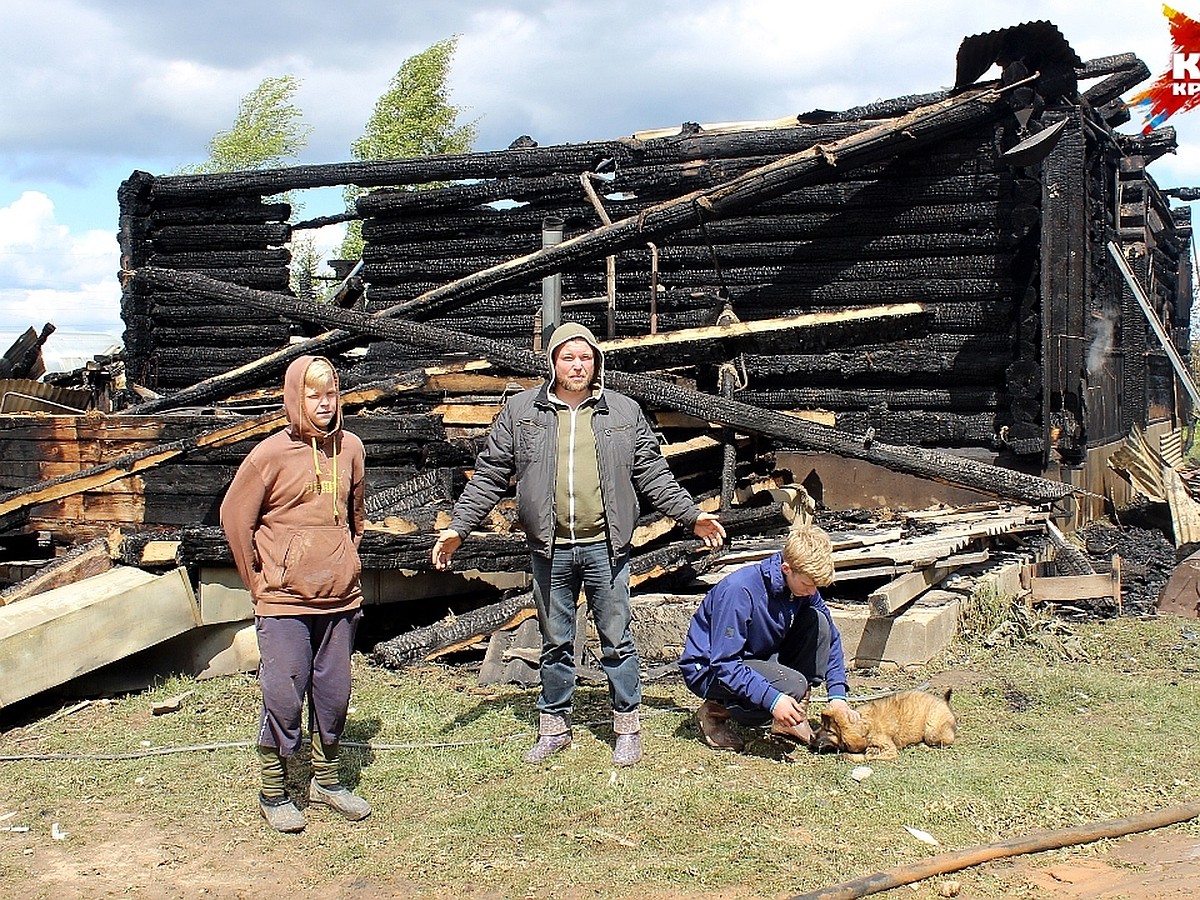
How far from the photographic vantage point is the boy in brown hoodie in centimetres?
455

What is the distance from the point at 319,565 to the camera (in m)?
4.61

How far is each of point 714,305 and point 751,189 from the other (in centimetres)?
172

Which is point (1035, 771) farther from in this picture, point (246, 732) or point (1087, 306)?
point (1087, 306)

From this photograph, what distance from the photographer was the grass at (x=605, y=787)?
412 cm

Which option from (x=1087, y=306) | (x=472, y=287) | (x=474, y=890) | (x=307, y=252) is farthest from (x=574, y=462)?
(x=307, y=252)

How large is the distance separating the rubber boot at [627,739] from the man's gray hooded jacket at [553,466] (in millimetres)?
766

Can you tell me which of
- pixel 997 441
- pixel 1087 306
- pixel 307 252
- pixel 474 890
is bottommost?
pixel 474 890

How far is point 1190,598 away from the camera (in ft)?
27.6

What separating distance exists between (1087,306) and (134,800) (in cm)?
961

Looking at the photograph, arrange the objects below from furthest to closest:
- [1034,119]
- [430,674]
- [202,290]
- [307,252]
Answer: [307,252] < [202,290] < [1034,119] < [430,674]

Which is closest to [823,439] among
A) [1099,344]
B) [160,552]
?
[160,552]

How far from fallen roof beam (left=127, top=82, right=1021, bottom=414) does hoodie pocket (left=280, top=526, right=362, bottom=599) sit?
5.39 m

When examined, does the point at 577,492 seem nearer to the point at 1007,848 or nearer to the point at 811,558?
the point at 811,558

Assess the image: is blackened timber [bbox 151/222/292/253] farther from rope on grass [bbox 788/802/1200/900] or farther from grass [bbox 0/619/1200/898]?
rope on grass [bbox 788/802/1200/900]
